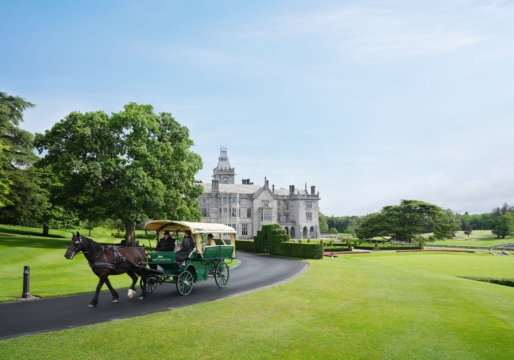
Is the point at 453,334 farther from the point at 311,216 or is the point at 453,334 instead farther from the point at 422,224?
the point at 311,216

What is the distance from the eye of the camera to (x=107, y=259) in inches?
559

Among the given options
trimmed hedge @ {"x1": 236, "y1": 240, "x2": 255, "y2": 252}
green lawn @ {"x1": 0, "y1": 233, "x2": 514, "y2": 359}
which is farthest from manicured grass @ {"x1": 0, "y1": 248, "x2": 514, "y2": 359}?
trimmed hedge @ {"x1": 236, "y1": 240, "x2": 255, "y2": 252}

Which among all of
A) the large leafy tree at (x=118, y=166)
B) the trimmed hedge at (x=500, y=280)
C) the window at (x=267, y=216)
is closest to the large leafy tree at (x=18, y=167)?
the large leafy tree at (x=118, y=166)

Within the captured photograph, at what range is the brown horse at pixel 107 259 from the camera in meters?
13.6

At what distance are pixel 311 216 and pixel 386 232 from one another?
82.0 ft

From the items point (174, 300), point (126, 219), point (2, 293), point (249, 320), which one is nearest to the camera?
point (249, 320)

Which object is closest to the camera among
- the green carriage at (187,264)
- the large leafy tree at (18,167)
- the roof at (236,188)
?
the green carriage at (187,264)

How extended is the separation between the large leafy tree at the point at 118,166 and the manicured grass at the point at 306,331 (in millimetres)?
23930

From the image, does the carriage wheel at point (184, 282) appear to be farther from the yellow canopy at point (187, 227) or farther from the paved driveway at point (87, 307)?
the yellow canopy at point (187, 227)

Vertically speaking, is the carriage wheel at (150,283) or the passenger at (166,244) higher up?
the passenger at (166,244)

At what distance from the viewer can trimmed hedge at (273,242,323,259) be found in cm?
3531

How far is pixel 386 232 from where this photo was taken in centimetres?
7606

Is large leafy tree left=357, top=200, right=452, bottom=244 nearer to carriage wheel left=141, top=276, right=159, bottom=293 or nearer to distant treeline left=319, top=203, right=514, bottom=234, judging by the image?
carriage wheel left=141, top=276, right=159, bottom=293

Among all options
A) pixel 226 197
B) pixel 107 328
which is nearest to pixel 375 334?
pixel 107 328
